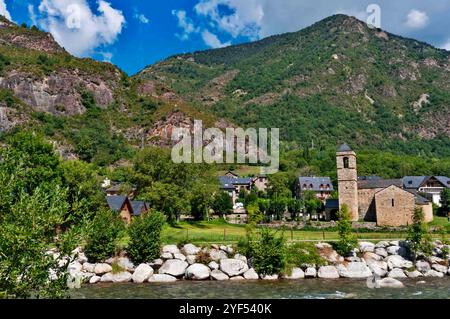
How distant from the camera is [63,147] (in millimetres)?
117250

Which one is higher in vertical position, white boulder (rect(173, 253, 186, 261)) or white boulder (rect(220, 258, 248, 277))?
white boulder (rect(173, 253, 186, 261))

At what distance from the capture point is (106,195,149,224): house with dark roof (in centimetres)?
4612

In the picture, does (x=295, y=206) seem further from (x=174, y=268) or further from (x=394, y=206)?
(x=174, y=268)

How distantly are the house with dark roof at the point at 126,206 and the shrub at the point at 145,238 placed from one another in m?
13.4

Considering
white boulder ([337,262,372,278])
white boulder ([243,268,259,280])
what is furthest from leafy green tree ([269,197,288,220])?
white boulder ([243,268,259,280])

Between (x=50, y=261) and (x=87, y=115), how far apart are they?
143 metres

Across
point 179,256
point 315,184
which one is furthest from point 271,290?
point 315,184

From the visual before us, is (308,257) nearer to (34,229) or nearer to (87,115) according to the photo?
(34,229)

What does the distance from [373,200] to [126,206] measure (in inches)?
1279

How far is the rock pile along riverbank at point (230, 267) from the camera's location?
1187 inches

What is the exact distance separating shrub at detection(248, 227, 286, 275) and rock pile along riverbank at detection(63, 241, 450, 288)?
513 millimetres

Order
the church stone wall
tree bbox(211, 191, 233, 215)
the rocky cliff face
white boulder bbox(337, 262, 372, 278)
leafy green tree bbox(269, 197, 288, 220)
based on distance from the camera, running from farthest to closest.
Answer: the rocky cliff face < tree bbox(211, 191, 233, 215) < leafy green tree bbox(269, 197, 288, 220) < the church stone wall < white boulder bbox(337, 262, 372, 278)

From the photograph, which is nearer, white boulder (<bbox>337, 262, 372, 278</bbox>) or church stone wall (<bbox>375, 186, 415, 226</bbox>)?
white boulder (<bbox>337, 262, 372, 278</bbox>)

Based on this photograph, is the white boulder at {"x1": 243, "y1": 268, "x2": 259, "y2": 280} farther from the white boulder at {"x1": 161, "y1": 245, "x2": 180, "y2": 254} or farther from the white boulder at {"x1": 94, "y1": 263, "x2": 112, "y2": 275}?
the white boulder at {"x1": 94, "y1": 263, "x2": 112, "y2": 275}
